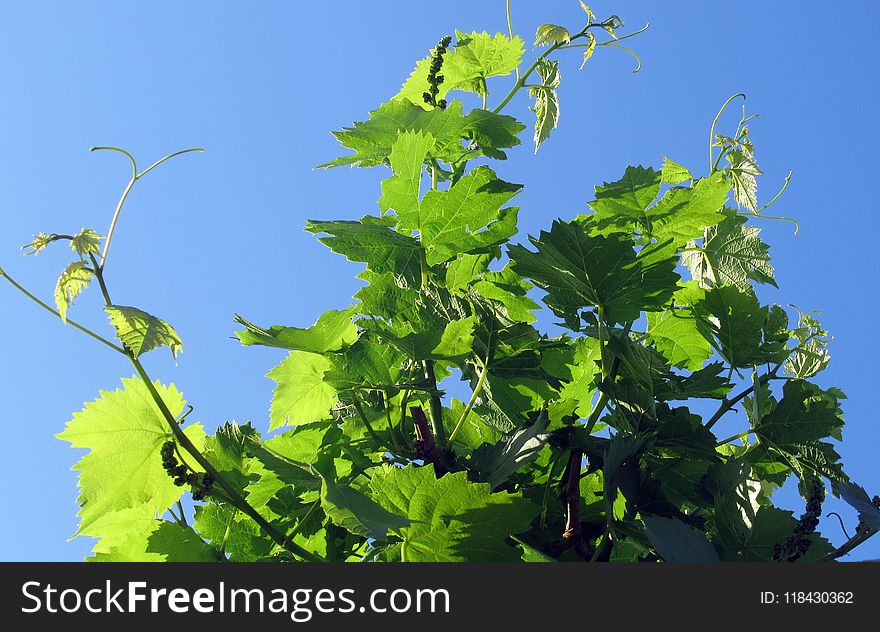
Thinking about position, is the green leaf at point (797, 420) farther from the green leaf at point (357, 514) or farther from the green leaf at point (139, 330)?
the green leaf at point (139, 330)

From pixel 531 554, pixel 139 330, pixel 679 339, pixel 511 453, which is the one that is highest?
pixel 679 339

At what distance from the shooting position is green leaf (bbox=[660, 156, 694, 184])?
1302 millimetres

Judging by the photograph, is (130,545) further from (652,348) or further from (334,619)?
(652,348)

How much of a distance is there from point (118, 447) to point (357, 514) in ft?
1.21

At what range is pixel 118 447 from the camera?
97 cm

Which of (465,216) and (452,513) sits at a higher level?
(465,216)

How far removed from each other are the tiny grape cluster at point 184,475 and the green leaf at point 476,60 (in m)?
0.65

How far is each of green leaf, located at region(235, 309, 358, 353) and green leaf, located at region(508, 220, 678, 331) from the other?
0.71 feet

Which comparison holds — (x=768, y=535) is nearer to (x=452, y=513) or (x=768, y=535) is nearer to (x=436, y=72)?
(x=452, y=513)

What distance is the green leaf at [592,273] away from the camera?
100 cm

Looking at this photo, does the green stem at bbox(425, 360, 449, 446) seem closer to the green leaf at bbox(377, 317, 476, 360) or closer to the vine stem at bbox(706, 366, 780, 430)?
the green leaf at bbox(377, 317, 476, 360)

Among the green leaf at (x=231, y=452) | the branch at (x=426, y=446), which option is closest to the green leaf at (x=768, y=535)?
the branch at (x=426, y=446)

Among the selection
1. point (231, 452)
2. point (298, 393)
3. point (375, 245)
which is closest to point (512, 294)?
point (375, 245)

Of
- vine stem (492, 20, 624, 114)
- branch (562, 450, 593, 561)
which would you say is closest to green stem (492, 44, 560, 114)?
vine stem (492, 20, 624, 114)
